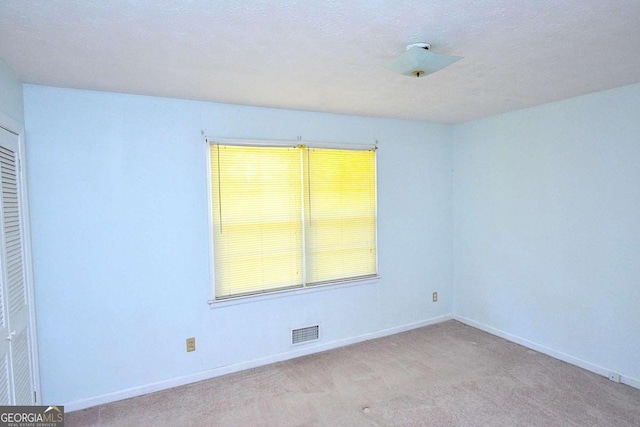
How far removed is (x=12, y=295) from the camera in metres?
2.09

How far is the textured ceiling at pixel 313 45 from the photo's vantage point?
1.56 meters

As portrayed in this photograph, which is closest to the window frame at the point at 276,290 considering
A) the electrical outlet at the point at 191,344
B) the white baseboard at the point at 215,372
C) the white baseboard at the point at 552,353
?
the electrical outlet at the point at 191,344

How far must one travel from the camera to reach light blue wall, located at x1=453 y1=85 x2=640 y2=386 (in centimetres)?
284

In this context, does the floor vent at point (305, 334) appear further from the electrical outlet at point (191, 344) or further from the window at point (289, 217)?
the electrical outlet at point (191, 344)

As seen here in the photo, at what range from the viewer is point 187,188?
9.70ft

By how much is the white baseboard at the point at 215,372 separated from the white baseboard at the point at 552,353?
0.72m

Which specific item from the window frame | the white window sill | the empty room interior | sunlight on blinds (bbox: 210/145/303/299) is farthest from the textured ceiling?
the white window sill

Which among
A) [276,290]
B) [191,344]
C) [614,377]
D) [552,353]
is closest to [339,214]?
[276,290]

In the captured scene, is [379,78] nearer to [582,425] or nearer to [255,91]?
[255,91]

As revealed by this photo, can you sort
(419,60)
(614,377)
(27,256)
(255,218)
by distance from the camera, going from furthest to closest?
(255,218) → (614,377) → (27,256) → (419,60)

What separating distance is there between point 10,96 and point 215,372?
254 cm

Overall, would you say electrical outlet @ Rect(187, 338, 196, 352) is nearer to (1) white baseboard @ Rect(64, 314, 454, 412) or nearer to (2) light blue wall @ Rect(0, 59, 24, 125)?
(1) white baseboard @ Rect(64, 314, 454, 412)

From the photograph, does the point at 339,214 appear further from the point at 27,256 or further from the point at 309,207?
the point at 27,256

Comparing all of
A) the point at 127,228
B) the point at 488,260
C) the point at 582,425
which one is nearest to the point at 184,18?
the point at 127,228
